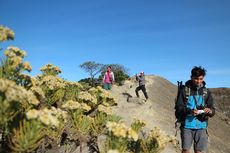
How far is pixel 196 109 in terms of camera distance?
7.02m

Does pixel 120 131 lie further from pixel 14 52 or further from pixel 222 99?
pixel 222 99

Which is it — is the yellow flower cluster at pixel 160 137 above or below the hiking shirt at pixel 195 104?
below

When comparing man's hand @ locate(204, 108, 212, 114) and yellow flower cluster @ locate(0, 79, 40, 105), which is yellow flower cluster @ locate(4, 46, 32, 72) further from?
man's hand @ locate(204, 108, 212, 114)

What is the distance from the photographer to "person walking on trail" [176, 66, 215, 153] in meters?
7.05

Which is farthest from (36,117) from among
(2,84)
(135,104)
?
(135,104)

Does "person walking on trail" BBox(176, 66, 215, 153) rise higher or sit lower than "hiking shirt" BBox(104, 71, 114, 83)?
lower

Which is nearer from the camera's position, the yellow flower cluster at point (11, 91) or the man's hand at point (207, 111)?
the yellow flower cluster at point (11, 91)

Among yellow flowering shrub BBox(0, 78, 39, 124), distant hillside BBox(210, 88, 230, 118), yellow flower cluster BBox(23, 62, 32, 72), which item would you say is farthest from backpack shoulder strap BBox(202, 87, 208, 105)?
distant hillside BBox(210, 88, 230, 118)

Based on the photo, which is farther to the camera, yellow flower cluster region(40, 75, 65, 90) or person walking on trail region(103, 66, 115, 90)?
person walking on trail region(103, 66, 115, 90)

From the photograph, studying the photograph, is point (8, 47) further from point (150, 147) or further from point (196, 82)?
point (196, 82)

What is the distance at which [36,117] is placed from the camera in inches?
137

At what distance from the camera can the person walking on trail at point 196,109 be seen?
277 inches

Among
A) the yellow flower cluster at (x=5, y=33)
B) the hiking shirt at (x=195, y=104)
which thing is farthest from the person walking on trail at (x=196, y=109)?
the yellow flower cluster at (x=5, y=33)

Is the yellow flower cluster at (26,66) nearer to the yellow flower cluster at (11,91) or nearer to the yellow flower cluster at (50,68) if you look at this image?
the yellow flower cluster at (11,91)
